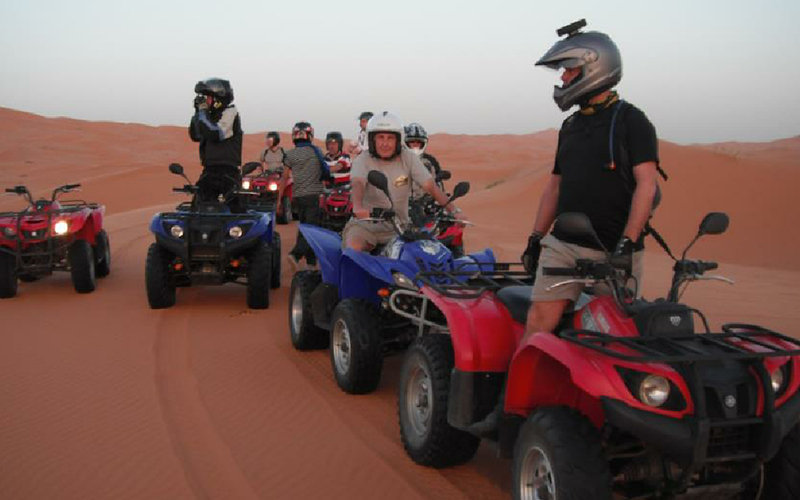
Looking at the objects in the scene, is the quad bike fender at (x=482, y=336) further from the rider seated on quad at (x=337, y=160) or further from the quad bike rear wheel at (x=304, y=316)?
the rider seated on quad at (x=337, y=160)

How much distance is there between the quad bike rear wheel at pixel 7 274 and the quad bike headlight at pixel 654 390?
8.95 metres

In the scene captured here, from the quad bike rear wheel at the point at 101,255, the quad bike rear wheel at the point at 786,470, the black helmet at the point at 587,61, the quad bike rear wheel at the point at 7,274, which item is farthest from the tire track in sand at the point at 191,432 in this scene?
the quad bike rear wheel at the point at 101,255

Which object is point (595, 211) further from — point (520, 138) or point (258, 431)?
point (520, 138)

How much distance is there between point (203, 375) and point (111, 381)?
728 mm

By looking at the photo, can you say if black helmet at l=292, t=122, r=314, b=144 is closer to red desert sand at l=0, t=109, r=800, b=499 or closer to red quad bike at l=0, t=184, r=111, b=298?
red desert sand at l=0, t=109, r=800, b=499

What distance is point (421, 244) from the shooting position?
606cm

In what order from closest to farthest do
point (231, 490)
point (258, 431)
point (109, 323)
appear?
point (231, 490), point (258, 431), point (109, 323)

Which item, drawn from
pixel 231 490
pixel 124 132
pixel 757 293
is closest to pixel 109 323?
pixel 231 490

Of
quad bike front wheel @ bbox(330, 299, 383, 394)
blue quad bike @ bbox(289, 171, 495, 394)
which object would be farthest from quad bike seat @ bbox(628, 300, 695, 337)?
quad bike front wheel @ bbox(330, 299, 383, 394)

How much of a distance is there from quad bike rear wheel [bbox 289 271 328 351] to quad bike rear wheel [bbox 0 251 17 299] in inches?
172

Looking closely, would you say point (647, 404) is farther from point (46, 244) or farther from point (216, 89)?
point (46, 244)

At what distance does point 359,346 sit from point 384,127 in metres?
1.91

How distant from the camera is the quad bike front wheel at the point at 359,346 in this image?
5.95 metres

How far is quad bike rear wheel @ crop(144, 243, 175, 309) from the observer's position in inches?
364
